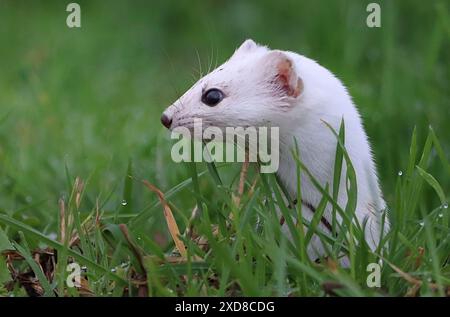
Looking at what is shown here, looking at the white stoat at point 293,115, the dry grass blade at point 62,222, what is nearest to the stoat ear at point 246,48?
the white stoat at point 293,115

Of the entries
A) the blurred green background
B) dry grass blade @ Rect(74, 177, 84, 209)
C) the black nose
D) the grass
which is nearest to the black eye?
the black nose

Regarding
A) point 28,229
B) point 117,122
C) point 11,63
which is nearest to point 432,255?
point 28,229

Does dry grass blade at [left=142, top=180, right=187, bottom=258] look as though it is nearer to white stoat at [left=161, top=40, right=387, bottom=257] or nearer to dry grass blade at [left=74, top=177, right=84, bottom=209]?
dry grass blade at [left=74, top=177, right=84, bottom=209]

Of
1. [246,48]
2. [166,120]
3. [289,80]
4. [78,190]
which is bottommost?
[78,190]

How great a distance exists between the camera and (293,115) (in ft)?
11.5

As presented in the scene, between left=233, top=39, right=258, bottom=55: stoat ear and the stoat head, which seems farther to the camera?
left=233, top=39, right=258, bottom=55: stoat ear

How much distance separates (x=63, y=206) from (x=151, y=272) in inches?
28.5

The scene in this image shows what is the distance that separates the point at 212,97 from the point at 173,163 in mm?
1672

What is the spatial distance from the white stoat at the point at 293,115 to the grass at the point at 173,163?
0.08 metres

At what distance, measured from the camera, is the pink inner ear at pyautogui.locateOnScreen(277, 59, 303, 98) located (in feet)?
11.5

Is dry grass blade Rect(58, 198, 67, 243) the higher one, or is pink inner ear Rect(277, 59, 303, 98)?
pink inner ear Rect(277, 59, 303, 98)

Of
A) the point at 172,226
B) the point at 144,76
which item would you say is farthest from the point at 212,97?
the point at 144,76

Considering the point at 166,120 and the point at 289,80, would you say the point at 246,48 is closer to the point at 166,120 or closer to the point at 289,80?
the point at 289,80

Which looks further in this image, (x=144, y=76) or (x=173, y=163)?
(x=144, y=76)
